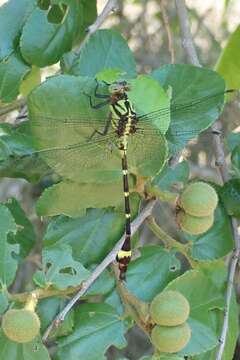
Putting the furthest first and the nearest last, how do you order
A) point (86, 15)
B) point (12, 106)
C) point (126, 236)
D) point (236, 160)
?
point (86, 15)
point (12, 106)
point (236, 160)
point (126, 236)

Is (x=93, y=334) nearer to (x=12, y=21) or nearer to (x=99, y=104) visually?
(x=99, y=104)

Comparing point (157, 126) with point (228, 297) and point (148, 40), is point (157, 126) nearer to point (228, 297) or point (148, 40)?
point (228, 297)

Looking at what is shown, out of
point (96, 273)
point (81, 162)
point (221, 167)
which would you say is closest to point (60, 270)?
point (96, 273)

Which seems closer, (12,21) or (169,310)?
(169,310)

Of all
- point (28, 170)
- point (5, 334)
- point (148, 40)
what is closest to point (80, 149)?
point (28, 170)

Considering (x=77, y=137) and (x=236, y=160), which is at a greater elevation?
(x=77, y=137)

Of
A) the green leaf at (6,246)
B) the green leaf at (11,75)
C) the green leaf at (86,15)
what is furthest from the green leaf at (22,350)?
the green leaf at (86,15)
